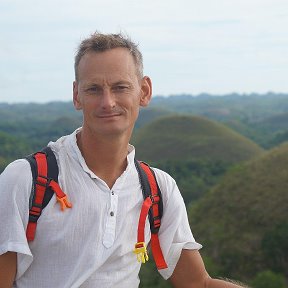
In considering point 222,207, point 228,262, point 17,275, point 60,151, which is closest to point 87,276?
point 17,275

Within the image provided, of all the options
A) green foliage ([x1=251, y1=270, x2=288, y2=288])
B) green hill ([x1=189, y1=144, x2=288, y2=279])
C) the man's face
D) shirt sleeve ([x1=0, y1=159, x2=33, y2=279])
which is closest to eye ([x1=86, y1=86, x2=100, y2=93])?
the man's face

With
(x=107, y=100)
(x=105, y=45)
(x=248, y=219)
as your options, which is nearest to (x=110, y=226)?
(x=107, y=100)

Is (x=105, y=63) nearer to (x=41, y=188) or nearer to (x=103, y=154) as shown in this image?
(x=103, y=154)

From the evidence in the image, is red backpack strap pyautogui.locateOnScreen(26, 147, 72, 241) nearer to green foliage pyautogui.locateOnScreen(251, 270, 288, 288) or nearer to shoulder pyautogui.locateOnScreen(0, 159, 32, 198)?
shoulder pyautogui.locateOnScreen(0, 159, 32, 198)

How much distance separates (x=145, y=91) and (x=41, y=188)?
0.65 metres

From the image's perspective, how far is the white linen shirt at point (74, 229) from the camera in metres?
2.15

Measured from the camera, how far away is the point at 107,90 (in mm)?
2303

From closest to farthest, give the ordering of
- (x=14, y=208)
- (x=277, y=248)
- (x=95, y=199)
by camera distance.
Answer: (x=14, y=208) < (x=95, y=199) < (x=277, y=248)

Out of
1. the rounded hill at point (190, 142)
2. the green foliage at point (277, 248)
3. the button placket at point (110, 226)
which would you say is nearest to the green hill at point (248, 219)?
the green foliage at point (277, 248)

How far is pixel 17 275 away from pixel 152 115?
140234 mm

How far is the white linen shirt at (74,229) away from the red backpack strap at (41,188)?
22 mm

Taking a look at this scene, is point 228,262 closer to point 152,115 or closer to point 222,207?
Result: point 222,207

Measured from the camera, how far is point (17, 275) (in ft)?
7.36

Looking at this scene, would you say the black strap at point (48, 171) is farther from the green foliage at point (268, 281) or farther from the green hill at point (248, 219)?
the green hill at point (248, 219)
